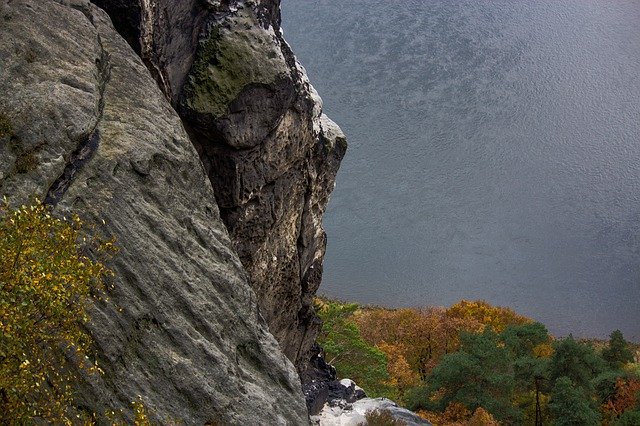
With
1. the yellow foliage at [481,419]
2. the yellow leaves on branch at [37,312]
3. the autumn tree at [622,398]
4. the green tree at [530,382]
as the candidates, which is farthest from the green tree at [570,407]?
the yellow leaves on branch at [37,312]

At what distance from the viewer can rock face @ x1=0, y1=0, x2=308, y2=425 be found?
33.6 feet

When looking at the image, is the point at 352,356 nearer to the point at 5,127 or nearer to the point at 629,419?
the point at 629,419

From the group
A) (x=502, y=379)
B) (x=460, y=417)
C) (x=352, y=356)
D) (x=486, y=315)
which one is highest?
(x=486, y=315)

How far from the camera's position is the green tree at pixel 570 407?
110 feet

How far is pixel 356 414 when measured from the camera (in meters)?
23.7

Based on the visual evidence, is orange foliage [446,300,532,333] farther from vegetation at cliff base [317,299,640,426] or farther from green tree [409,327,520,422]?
green tree [409,327,520,422]

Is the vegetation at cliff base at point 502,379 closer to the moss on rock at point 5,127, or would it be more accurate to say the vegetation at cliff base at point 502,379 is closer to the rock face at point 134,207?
the rock face at point 134,207

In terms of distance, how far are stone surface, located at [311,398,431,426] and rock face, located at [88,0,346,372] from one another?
483cm

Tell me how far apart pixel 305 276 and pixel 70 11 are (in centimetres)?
1173

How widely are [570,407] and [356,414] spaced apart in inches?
570

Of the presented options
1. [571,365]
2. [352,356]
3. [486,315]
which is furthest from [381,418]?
[486,315]

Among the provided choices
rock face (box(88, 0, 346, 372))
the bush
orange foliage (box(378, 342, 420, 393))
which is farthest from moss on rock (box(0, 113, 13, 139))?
orange foliage (box(378, 342, 420, 393))

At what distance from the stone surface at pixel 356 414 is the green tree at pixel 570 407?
10927 millimetres

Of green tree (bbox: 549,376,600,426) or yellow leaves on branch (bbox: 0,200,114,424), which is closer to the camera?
yellow leaves on branch (bbox: 0,200,114,424)
